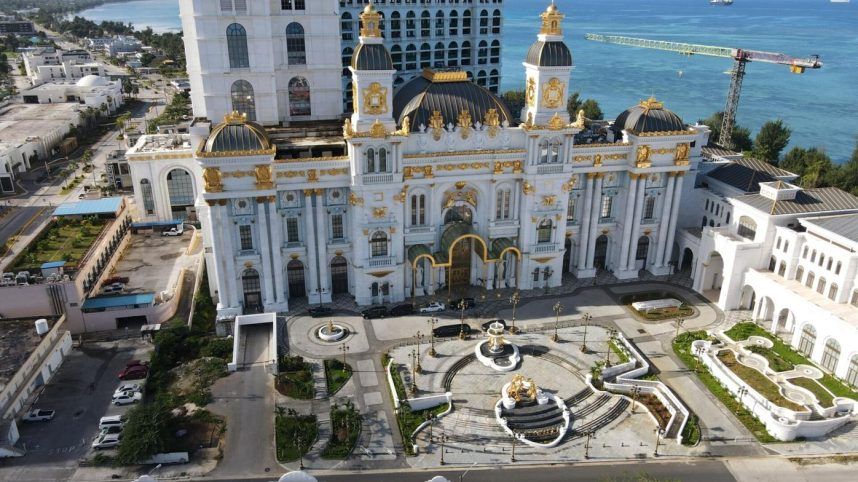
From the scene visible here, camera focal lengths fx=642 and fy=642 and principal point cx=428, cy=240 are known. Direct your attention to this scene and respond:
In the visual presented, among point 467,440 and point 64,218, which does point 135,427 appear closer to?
point 467,440

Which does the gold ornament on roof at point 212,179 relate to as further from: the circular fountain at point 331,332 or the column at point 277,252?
the circular fountain at point 331,332

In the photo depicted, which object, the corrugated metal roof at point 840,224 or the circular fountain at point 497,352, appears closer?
the circular fountain at point 497,352

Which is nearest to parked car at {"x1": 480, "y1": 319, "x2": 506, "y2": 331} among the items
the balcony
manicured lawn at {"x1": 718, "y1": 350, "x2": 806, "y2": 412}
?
the balcony

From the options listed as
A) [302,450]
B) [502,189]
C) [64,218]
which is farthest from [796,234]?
[64,218]

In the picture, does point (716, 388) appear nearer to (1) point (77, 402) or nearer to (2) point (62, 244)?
(1) point (77, 402)

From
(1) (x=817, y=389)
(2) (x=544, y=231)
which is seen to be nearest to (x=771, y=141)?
(2) (x=544, y=231)

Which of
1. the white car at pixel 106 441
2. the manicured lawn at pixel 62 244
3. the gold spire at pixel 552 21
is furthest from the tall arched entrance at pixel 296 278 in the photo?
the gold spire at pixel 552 21
